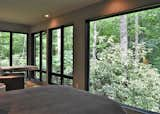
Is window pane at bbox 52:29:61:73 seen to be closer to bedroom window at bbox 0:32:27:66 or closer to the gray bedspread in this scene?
bedroom window at bbox 0:32:27:66

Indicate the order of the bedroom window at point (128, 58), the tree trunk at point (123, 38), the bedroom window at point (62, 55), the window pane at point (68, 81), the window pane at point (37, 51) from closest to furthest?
1. the bedroom window at point (128, 58)
2. the tree trunk at point (123, 38)
3. the window pane at point (68, 81)
4. the bedroom window at point (62, 55)
5. the window pane at point (37, 51)

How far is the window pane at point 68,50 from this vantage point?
5694mm

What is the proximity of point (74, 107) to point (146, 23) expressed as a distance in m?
2.90

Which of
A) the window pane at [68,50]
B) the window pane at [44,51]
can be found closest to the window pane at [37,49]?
the window pane at [44,51]

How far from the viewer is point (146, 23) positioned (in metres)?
3.71

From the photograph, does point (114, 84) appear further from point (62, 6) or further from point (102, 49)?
point (62, 6)

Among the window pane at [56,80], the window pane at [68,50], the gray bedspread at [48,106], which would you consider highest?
the window pane at [68,50]

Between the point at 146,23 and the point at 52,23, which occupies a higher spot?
the point at 52,23

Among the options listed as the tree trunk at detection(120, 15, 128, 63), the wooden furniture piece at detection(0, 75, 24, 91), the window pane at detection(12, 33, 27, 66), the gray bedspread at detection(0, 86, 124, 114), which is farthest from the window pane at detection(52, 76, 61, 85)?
the gray bedspread at detection(0, 86, 124, 114)

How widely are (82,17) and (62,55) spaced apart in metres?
1.65

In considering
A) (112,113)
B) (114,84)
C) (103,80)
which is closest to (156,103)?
(114,84)

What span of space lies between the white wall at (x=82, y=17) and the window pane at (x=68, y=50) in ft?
1.01

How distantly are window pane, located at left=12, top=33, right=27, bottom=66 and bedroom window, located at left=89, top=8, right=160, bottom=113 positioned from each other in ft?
14.2

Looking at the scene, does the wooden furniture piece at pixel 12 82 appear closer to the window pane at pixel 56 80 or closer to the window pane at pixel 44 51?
the window pane at pixel 56 80
